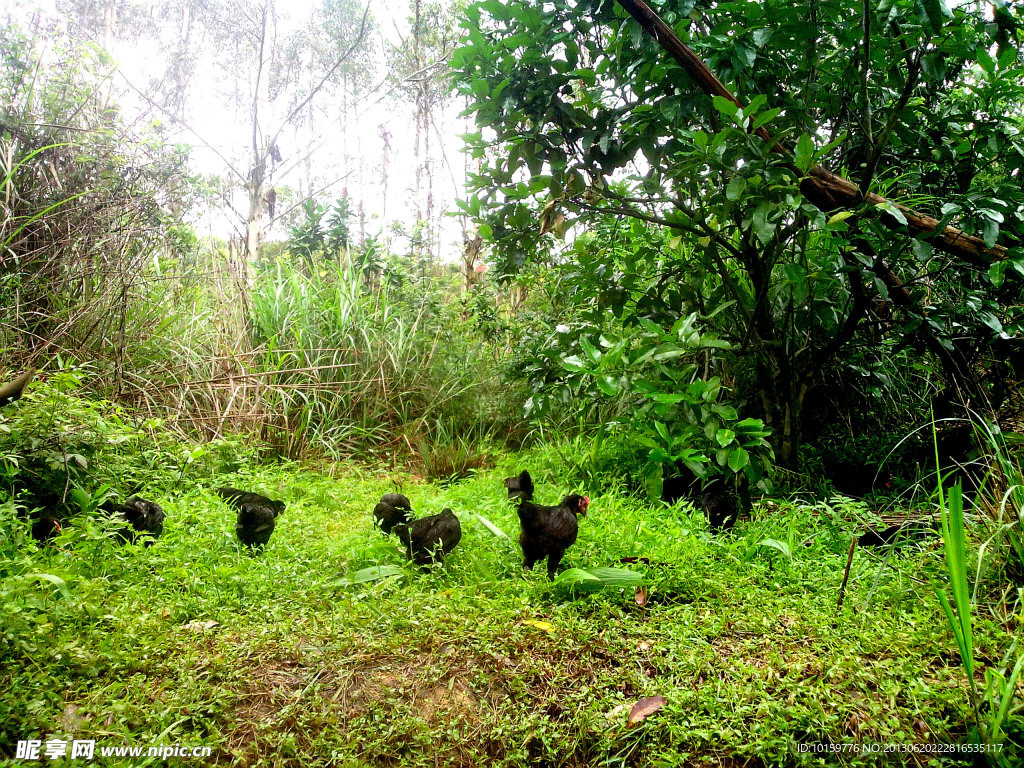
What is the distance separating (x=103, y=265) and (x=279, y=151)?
18.2 feet

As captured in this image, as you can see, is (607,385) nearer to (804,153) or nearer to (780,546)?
(780,546)

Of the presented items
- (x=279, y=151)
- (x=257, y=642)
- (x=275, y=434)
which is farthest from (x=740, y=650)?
(x=279, y=151)

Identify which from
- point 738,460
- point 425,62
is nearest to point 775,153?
point 738,460

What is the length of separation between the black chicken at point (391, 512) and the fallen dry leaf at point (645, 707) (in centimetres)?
111

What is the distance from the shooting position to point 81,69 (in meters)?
4.36

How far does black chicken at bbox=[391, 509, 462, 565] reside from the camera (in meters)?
1.90

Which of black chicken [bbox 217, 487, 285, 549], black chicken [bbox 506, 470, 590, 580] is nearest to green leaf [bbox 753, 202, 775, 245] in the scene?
black chicken [bbox 506, 470, 590, 580]

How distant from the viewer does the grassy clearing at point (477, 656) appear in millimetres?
1197

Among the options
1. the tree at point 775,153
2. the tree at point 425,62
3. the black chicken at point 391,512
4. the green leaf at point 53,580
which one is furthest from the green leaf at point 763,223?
the tree at point 425,62

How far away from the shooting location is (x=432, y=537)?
6.24 feet

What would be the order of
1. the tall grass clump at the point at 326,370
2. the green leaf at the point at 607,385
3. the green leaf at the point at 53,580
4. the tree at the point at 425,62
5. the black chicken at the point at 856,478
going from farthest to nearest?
1. the tree at the point at 425,62
2. the tall grass clump at the point at 326,370
3. the black chicken at the point at 856,478
4. the green leaf at the point at 607,385
5. the green leaf at the point at 53,580

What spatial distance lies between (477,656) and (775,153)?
197 centimetres

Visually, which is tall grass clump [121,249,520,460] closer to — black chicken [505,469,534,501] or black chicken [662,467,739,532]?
black chicken [505,469,534,501]

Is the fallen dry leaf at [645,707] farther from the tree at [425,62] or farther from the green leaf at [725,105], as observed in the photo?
the tree at [425,62]
